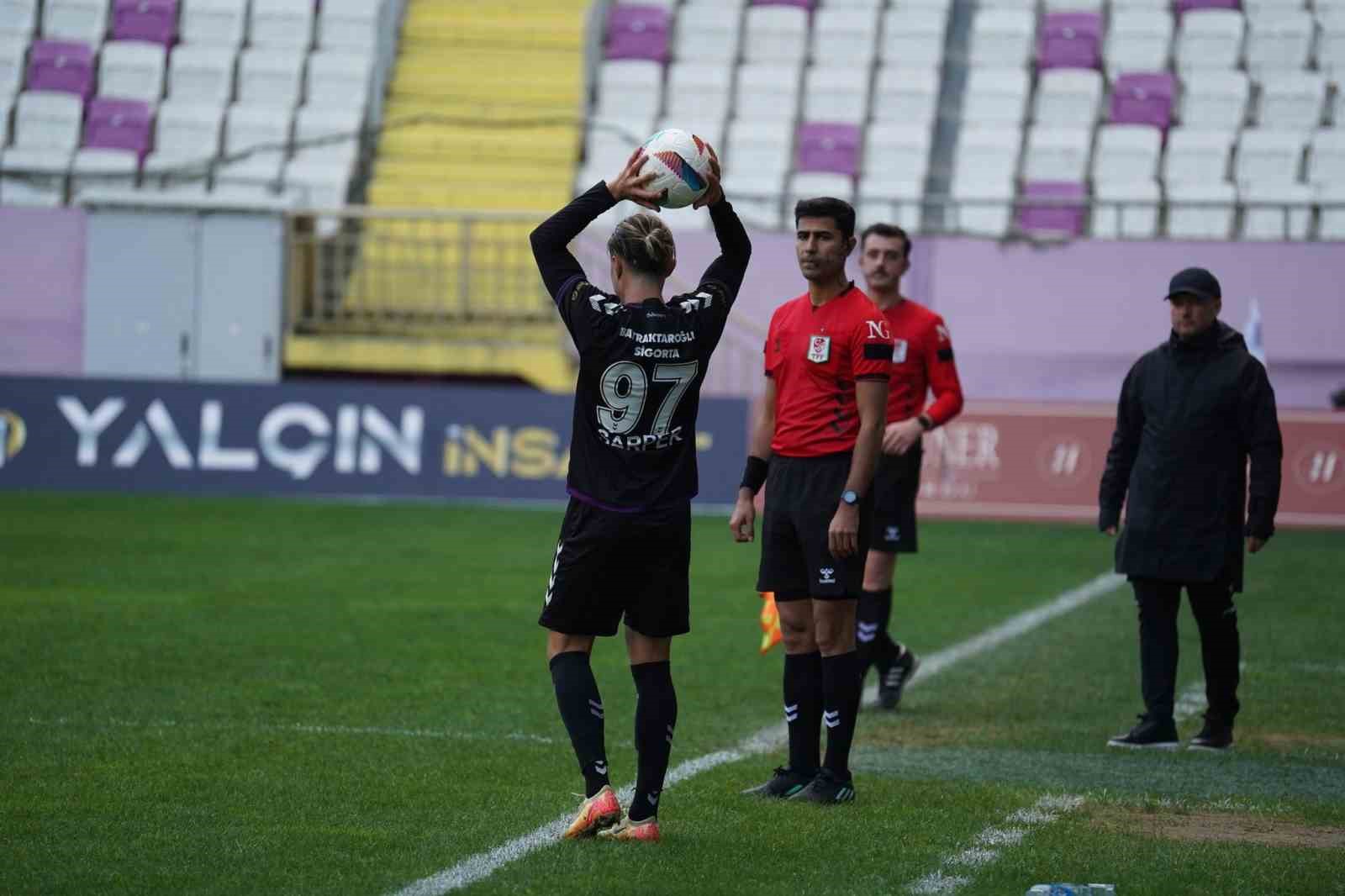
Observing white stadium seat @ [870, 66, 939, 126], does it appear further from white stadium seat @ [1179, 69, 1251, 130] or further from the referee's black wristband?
the referee's black wristband

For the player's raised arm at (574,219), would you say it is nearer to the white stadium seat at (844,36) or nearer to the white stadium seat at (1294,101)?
the white stadium seat at (1294,101)

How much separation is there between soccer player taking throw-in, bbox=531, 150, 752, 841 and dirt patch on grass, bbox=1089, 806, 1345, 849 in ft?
5.34

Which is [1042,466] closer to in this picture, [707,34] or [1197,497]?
[707,34]

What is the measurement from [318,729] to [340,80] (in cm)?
1989

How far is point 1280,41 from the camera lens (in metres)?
25.4

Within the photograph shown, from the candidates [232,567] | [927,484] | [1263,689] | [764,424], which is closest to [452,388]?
[927,484]

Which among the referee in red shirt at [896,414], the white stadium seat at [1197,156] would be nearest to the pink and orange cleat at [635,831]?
the referee in red shirt at [896,414]

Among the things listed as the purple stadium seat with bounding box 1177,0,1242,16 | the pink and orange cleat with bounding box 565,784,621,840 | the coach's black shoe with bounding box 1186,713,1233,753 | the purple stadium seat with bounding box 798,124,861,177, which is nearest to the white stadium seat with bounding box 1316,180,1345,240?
the purple stadium seat with bounding box 1177,0,1242,16

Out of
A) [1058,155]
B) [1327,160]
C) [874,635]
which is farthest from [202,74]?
[874,635]

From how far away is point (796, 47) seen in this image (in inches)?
1054

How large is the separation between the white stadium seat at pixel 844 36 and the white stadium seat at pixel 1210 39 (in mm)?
4065

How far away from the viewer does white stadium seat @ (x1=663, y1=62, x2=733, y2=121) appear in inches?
1035

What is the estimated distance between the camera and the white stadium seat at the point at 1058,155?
2434 cm

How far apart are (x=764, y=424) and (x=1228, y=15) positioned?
20725 millimetres
